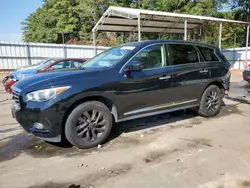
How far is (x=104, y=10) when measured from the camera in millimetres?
30281

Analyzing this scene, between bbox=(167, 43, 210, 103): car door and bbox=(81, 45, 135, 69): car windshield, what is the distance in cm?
94

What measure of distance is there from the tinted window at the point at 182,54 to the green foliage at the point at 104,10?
1584 cm

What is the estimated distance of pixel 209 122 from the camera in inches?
200

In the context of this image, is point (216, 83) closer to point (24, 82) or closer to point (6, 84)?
point (24, 82)

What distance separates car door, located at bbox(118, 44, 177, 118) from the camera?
4.00 metres

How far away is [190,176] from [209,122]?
2.47 m

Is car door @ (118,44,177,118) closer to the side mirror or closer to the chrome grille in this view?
the side mirror

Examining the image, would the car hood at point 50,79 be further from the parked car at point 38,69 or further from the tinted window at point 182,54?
the parked car at point 38,69

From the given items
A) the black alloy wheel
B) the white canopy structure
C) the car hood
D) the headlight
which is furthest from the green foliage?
the headlight

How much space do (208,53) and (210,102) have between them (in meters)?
1.16

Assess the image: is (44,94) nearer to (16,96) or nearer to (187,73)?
(16,96)

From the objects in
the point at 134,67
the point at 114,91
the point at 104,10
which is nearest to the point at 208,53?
the point at 134,67

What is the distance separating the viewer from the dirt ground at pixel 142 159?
2816 millimetres

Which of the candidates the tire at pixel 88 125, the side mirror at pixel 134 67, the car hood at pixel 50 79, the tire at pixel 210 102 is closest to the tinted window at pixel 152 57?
the side mirror at pixel 134 67
